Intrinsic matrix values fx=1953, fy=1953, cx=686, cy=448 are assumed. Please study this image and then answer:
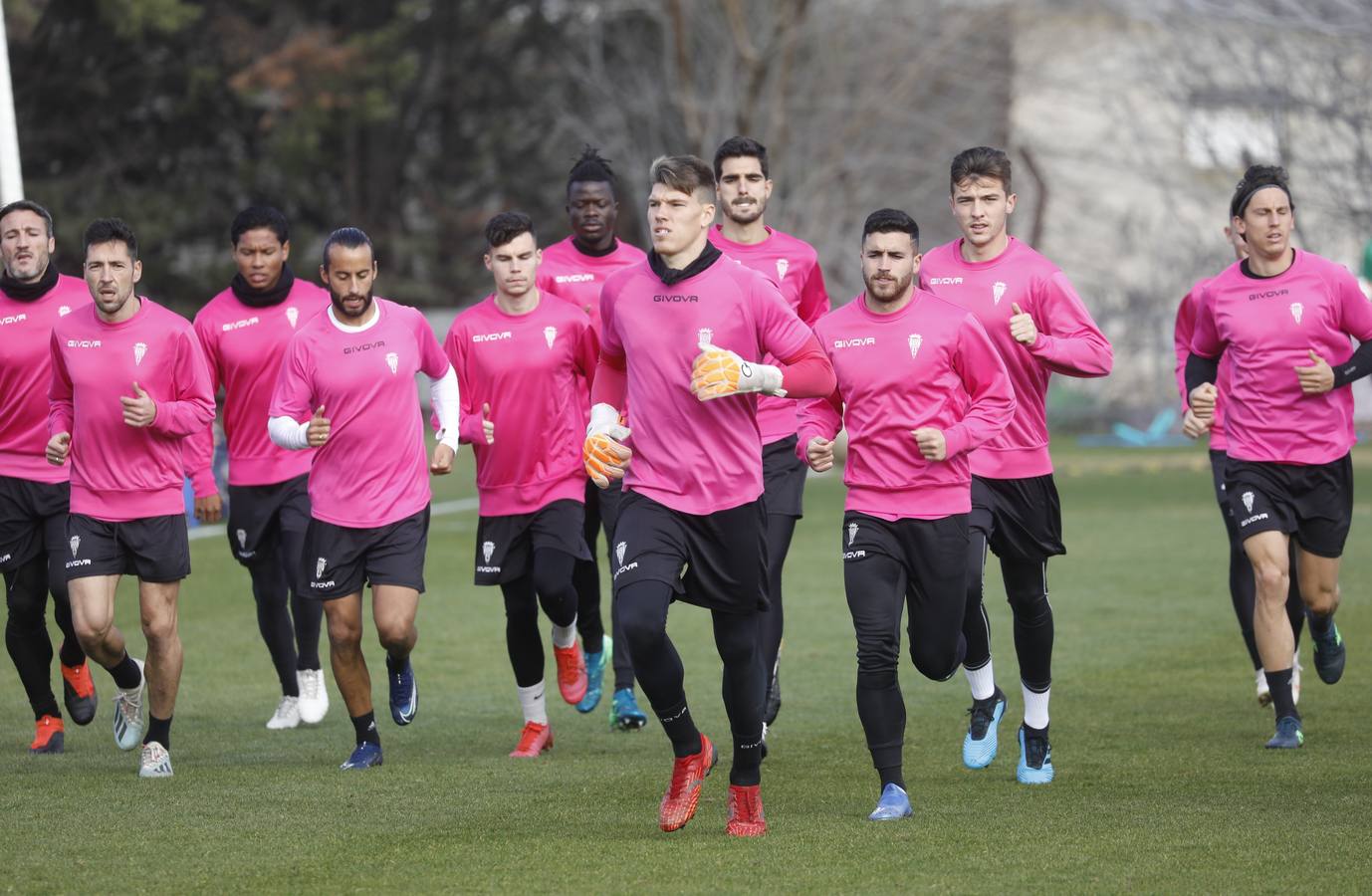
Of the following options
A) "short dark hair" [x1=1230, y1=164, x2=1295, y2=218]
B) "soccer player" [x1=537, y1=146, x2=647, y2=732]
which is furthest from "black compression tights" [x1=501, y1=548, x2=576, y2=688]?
"short dark hair" [x1=1230, y1=164, x2=1295, y2=218]

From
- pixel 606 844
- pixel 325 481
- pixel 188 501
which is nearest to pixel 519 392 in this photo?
pixel 325 481

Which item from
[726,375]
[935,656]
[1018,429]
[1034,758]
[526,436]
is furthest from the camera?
[526,436]

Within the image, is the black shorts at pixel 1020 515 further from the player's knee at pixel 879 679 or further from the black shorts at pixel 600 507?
the black shorts at pixel 600 507

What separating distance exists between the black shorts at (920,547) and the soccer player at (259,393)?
10.6 feet

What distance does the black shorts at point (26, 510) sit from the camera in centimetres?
873

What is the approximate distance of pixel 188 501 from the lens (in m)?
19.0

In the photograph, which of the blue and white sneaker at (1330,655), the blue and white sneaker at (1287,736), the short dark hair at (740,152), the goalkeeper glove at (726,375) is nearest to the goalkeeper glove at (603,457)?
the goalkeeper glove at (726,375)

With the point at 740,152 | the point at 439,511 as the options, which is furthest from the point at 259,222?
the point at 439,511

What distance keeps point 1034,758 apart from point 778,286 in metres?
2.33

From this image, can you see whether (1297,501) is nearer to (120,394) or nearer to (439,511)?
(120,394)

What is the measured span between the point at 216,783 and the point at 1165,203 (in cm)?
3099

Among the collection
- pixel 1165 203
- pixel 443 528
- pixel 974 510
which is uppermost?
pixel 1165 203

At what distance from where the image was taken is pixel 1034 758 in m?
7.78

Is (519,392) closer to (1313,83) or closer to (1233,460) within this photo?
(1233,460)
